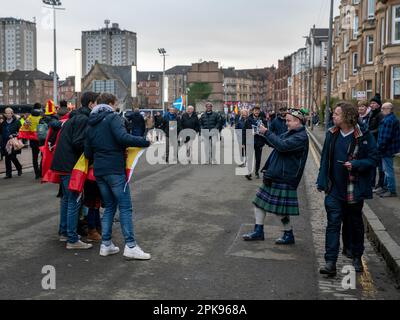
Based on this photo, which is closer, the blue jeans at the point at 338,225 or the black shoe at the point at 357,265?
the blue jeans at the point at 338,225

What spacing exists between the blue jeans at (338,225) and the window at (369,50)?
3933 centimetres

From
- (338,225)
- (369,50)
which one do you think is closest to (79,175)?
(338,225)

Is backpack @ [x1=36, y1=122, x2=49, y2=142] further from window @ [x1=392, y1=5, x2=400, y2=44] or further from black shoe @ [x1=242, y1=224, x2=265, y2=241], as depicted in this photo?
window @ [x1=392, y1=5, x2=400, y2=44]

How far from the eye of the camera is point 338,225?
244 inches

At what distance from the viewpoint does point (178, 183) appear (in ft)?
46.0

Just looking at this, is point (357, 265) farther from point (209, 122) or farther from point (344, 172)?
point (209, 122)

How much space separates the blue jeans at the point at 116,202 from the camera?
261 inches

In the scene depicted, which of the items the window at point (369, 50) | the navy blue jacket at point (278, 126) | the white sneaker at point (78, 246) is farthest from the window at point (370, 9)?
the white sneaker at point (78, 246)

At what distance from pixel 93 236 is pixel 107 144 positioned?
5.82 feet

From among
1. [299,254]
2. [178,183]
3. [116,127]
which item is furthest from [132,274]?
[178,183]

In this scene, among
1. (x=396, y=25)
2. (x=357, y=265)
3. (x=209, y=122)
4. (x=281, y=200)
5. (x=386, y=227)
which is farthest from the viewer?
(x=396, y=25)

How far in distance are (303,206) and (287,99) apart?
147 m

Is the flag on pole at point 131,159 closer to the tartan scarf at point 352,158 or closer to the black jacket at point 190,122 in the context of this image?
the tartan scarf at point 352,158
